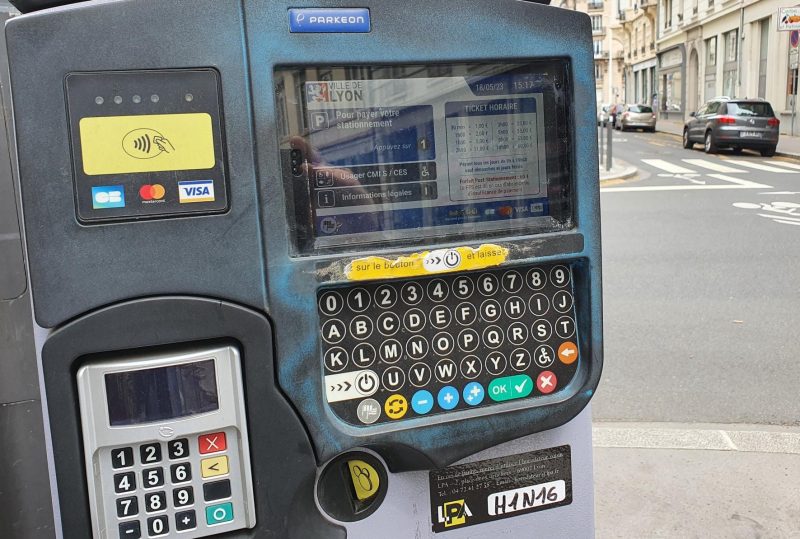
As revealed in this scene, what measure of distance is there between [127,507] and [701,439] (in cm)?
292

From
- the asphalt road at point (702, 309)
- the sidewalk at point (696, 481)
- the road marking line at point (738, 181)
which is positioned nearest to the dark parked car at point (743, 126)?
the road marking line at point (738, 181)

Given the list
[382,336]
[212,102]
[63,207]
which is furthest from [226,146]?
[382,336]

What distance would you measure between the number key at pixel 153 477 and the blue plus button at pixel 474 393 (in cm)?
48

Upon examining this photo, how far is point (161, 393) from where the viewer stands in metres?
1.10

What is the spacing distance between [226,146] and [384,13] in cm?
30

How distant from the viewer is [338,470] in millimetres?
1259

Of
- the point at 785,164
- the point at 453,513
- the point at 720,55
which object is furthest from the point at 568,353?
the point at 720,55

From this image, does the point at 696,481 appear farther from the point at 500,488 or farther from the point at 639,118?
the point at 639,118

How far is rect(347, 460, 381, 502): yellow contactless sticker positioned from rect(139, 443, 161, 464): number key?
0.30 metres

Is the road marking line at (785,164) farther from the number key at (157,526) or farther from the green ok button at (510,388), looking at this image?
the number key at (157,526)

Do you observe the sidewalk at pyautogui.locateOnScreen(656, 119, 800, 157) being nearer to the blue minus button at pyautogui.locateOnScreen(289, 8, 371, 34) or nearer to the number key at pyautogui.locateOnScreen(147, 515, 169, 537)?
the blue minus button at pyautogui.locateOnScreen(289, 8, 371, 34)

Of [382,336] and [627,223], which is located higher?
[382,336]

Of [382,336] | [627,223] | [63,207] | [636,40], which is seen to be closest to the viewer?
[63,207]

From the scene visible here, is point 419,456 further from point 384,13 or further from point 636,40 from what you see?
point 636,40
